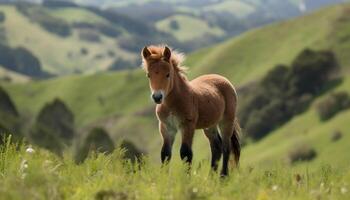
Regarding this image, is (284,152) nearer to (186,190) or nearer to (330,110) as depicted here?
(330,110)

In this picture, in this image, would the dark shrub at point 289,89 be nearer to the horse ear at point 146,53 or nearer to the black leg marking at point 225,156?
the black leg marking at point 225,156

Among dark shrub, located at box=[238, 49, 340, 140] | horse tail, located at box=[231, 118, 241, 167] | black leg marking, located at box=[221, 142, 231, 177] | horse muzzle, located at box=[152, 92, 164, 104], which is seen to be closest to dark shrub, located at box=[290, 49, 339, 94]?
dark shrub, located at box=[238, 49, 340, 140]

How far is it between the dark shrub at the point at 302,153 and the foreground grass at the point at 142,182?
126611 millimetres

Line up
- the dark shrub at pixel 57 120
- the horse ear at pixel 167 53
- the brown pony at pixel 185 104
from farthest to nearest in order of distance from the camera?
the dark shrub at pixel 57 120 → the horse ear at pixel 167 53 → the brown pony at pixel 185 104

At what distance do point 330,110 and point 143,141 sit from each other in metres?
57.8

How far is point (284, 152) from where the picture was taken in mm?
143500

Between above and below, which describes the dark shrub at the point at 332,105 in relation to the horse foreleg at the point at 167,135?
below

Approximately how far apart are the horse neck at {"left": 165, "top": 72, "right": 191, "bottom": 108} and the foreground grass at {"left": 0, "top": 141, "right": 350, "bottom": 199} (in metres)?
1.42

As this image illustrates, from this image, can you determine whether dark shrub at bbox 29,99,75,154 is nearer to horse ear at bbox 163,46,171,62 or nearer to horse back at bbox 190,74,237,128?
horse back at bbox 190,74,237,128

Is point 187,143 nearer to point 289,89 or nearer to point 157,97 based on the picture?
point 157,97

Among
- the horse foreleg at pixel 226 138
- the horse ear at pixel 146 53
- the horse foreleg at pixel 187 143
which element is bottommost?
the horse foreleg at pixel 226 138

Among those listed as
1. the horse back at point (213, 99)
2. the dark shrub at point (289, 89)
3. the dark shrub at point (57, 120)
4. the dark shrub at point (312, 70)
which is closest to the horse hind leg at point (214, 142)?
the horse back at point (213, 99)

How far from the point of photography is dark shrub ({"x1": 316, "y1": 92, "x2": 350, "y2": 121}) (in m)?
159

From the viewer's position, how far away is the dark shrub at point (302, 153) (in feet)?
443
